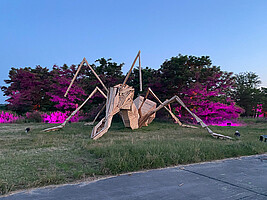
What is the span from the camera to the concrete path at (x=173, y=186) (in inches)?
98.6

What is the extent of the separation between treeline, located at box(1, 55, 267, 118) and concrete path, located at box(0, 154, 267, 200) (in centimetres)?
945

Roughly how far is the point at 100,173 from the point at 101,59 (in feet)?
51.3

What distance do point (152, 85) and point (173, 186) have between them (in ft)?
37.2

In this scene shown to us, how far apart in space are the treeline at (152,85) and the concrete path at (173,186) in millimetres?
9454

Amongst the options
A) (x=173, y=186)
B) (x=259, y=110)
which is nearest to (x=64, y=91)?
(x=173, y=186)

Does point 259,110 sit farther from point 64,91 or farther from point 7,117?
point 7,117

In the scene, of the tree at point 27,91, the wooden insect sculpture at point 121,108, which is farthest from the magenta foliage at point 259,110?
the tree at point 27,91

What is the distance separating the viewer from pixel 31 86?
17078 millimetres

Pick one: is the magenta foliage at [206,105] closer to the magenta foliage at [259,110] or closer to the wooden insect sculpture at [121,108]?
the wooden insect sculpture at [121,108]

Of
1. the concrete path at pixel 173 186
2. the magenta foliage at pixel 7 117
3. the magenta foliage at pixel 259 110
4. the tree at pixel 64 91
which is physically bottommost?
the concrete path at pixel 173 186

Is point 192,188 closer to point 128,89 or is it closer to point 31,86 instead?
point 128,89

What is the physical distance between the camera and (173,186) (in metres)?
2.84

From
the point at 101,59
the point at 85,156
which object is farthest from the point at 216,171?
the point at 101,59

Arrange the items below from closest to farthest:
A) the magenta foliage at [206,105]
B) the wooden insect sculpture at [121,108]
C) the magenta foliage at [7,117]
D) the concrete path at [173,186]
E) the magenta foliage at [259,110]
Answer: the concrete path at [173,186]
the wooden insect sculpture at [121,108]
the magenta foliage at [206,105]
the magenta foliage at [7,117]
the magenta foliage at [259,110]
